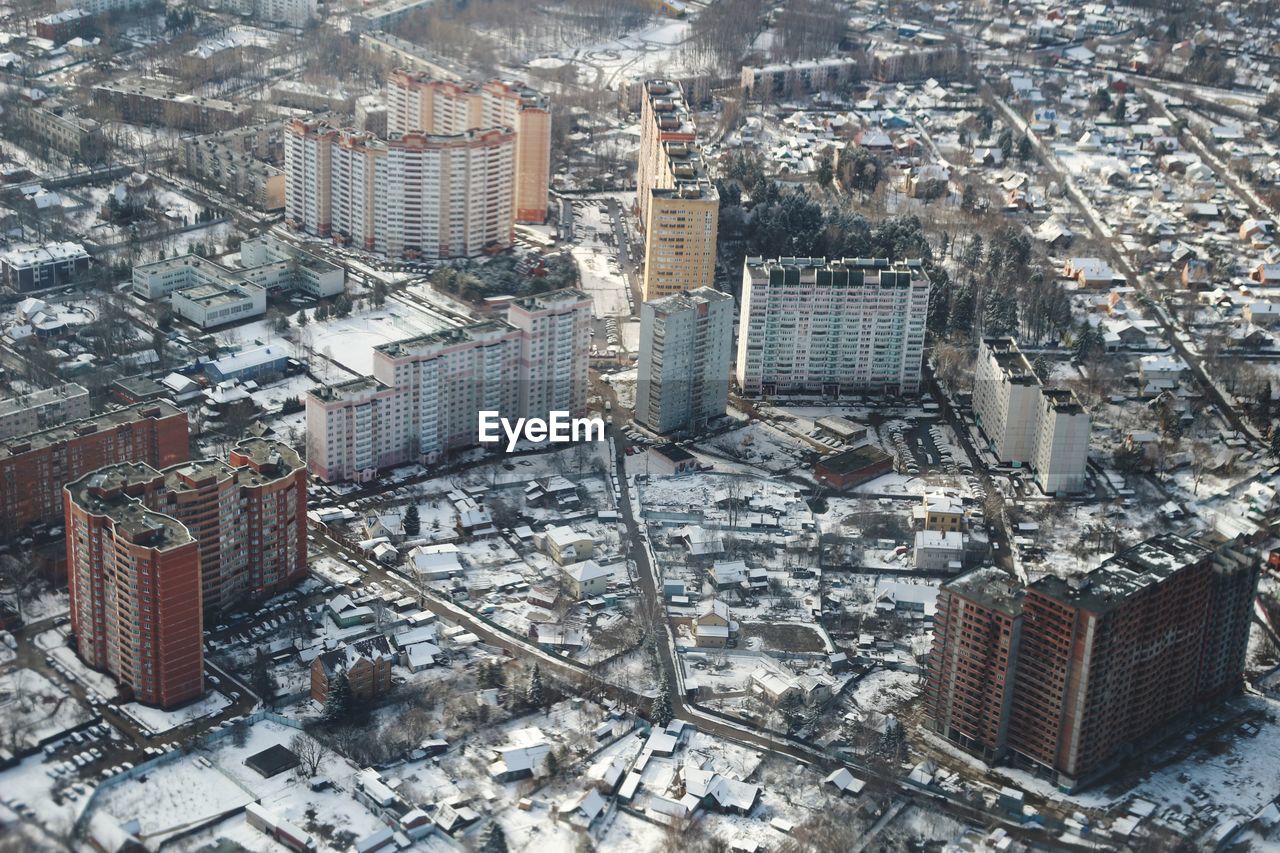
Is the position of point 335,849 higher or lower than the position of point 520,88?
lower

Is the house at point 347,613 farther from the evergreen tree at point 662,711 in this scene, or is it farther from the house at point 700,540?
the house at point 700,540

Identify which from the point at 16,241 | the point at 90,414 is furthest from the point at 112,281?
the point at 90,414

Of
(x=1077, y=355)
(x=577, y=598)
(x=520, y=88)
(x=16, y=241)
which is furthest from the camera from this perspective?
(x=520, y=88)

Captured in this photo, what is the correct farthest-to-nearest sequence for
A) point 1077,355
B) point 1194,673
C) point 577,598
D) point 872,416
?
point 1077,355, point 872,416, point 577,598, point 1194,673

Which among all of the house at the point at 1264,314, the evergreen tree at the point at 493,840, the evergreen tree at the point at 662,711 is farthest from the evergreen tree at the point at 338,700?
the house at the point at 1264,314

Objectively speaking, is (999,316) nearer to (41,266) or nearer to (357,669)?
(357,669)

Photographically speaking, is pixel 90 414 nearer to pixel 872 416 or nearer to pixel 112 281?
pixel 112 281

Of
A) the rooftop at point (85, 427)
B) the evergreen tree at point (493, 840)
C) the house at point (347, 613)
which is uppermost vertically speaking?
the rooftop at point (85, 427)

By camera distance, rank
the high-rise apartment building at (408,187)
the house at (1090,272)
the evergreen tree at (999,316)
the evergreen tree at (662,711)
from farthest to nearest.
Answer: the house at (1090,272) → the high-rise apartment building at (408,187) → the evergreen tree at (999,316) → the evergreen tree at (662,711)
